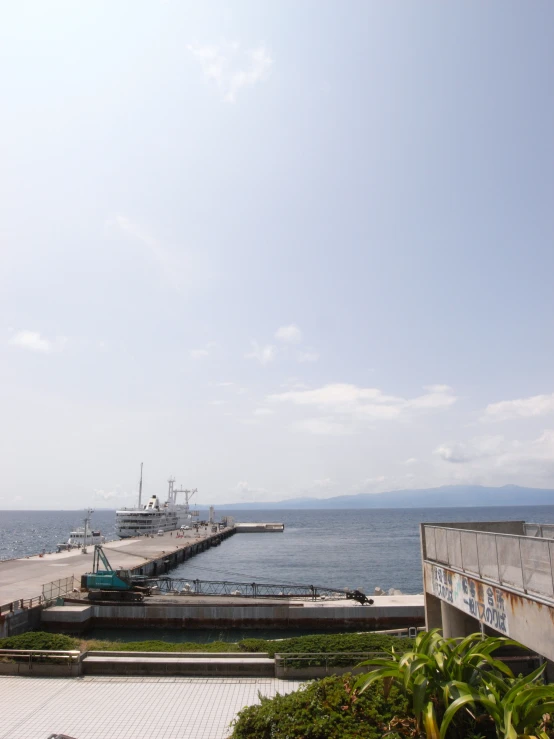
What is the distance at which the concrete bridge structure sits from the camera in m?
10.5

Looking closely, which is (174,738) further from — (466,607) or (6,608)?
(6,608)

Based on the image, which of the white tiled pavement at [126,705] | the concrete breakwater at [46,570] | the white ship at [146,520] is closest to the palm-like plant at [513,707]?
the white tiled pavement at [126,705]

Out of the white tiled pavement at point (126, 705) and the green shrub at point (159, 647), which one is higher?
the white tiled pavement at point (126, 705)

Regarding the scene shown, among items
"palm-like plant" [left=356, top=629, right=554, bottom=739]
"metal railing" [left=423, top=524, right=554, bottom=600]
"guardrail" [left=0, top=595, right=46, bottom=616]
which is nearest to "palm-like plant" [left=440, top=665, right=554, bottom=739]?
"palm-like plant" [left=356, top=629, right=554, bottom=739]

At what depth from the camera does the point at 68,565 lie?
45688mm

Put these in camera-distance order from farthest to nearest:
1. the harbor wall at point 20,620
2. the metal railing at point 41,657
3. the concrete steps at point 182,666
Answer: the harbor wall at point 20,620 < the metal railing at point 41,657 < the concrete steps at point 182,666

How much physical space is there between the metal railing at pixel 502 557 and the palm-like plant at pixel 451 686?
159 cm

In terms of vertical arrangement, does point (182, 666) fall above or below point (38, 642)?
below

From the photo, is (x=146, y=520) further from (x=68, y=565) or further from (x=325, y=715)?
(x=325, y=715)

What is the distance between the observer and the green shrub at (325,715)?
939 cm

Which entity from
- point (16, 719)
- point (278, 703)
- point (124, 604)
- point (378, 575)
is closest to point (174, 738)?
point (278, 703)

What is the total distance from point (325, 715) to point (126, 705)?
715 cm

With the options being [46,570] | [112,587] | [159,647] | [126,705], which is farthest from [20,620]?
[46,570]

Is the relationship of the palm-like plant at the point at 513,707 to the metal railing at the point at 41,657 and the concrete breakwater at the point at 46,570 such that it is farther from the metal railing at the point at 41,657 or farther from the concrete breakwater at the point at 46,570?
the concrete breakwater at the point at 46,570
